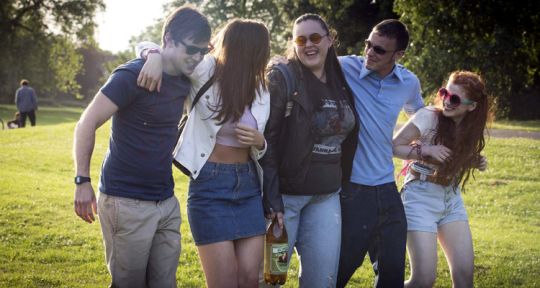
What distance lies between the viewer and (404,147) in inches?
203

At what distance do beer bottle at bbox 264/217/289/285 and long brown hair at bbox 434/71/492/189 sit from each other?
5.06 ft

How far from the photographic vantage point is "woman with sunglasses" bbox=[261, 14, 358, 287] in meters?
4.34

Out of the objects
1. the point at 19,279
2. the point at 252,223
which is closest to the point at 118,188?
the point at 252,223

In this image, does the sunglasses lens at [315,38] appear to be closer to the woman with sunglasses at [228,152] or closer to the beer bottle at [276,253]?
the woman with sunglasses at [228,152]

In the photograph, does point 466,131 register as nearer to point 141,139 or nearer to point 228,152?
point 228,152

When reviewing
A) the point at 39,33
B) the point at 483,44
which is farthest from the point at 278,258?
the point at 39,33

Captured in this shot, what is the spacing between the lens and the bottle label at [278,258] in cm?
434

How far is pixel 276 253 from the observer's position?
4.35 metres

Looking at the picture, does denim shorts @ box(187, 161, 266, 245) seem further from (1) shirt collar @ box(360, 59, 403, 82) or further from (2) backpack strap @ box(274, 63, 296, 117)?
(1) shirt collar @ box(360, 59, 403, 82)

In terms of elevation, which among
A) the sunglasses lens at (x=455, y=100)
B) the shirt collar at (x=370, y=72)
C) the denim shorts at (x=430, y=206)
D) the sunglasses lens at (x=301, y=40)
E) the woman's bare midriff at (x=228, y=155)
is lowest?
the denim shorts at (x=430, y=206)

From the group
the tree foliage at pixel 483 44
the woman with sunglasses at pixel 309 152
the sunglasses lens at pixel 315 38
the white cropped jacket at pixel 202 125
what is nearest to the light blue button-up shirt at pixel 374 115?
the woman with sunglasses at pixel 309 152

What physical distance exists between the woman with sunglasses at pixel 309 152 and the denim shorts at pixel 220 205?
225mm

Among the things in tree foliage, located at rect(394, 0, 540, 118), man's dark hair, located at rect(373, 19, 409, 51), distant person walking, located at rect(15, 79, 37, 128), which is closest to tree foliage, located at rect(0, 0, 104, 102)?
distant person walking, located at rect(15, 79, 37, 128)

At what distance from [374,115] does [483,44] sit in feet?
73.3
